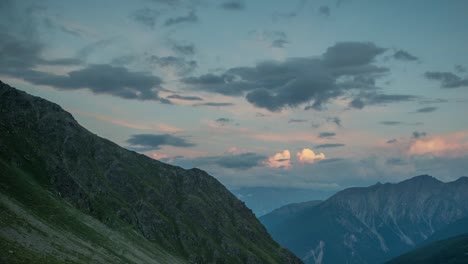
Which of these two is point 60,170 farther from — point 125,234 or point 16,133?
point 125,234

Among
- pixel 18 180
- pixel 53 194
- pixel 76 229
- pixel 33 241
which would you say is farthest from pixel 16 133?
pixel 33 241

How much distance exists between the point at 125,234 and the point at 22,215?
2950 inches

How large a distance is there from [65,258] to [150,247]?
91426 mm

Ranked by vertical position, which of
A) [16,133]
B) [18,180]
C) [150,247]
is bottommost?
[150,247]

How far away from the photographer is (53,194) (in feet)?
520

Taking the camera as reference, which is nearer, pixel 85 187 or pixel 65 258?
pixel 65 258

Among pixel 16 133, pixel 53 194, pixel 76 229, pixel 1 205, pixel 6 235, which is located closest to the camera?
pixel 6 235

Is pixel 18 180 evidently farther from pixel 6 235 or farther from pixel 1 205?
pixel 6 235

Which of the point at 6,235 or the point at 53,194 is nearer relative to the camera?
the point at 6,235

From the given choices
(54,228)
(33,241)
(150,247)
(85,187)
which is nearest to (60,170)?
(85,187)

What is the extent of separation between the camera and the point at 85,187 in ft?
639

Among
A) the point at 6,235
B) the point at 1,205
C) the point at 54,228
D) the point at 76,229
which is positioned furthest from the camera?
the point at 76,229

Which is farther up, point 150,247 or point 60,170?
point 60,170

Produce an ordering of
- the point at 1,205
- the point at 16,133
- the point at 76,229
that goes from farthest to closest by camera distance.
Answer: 1. the point at 16,133
2. the point at 76,229
3. the point at 1,205
